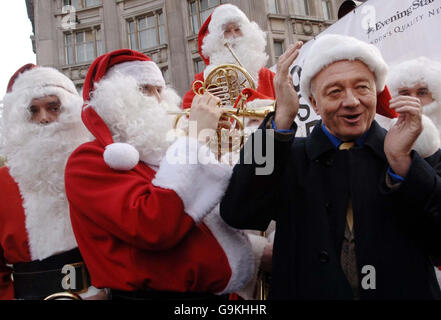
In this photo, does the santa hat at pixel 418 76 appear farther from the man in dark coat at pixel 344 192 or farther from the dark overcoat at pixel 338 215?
the dark overcoat at pixel 338 215

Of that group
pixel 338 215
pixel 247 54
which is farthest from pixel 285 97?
pixel 247 54

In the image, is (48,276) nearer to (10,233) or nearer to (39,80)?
(10,233)

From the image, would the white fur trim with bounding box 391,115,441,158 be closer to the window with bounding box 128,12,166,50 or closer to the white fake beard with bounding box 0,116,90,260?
the white fake beard with bounding box 0,116,90,260

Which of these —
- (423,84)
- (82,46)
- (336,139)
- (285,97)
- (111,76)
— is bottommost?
(336,139)

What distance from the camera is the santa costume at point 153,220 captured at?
1.71m

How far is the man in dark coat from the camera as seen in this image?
4.88 feet

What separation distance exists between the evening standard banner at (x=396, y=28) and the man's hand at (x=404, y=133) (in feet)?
7.27

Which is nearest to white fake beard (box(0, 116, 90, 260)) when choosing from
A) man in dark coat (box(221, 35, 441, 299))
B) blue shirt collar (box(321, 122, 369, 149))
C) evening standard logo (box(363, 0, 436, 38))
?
man in dark coat (box(221, 35, 441, 299))

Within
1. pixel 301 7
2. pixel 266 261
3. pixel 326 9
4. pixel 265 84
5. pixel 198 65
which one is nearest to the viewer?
pixel 266 261

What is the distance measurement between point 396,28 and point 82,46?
18.3 m

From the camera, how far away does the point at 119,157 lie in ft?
5.96

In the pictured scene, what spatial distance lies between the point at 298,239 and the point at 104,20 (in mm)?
18941

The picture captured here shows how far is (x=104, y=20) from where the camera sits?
17.9 metres

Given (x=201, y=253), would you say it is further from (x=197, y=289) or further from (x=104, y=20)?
(x=104, y=20)
